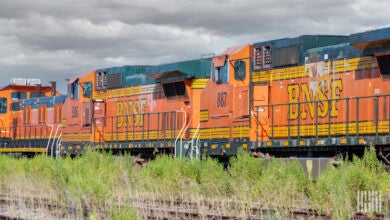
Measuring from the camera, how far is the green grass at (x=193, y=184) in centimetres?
1208

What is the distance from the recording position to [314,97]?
17.1 m

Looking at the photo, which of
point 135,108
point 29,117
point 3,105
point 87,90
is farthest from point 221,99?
point 3,105

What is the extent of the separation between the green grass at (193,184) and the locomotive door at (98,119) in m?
4.45

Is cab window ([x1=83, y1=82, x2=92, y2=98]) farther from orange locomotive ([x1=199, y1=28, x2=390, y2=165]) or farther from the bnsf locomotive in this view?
orange locomotive ([x1=199, y1=28, x2=390, y2=165])

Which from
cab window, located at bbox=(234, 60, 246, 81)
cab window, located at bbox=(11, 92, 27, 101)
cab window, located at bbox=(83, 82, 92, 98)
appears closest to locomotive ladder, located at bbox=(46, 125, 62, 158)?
cab window, located at bbox=(83, 82, 92, 98)

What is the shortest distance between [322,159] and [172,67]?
775 cm

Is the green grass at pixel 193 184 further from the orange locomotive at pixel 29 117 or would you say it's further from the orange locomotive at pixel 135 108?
the orange locomotive at pixel 29 117

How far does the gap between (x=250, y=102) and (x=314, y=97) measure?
208 cm

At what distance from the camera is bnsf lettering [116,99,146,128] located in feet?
78.7

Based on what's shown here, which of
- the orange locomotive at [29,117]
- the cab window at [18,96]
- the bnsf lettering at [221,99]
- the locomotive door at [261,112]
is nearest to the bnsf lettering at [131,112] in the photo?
the bnsf lettering at [221,99]

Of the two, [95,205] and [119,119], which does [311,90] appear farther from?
[119,119]

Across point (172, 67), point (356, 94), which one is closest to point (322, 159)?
point (356, 94)

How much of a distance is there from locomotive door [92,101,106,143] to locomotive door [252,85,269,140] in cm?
901

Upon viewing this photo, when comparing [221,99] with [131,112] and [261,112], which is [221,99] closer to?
[261,112]
